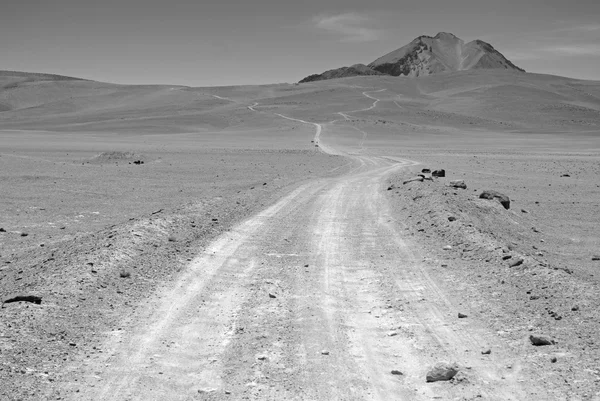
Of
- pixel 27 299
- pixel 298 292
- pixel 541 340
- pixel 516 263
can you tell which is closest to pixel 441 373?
pixel 541 340

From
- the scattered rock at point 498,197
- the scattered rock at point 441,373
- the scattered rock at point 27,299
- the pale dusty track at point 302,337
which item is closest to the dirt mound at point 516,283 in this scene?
the pale dusty track at point 302,337

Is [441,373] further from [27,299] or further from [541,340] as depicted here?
[27,299]

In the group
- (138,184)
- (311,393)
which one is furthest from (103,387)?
(138,184)

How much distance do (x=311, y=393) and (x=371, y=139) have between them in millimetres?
68641

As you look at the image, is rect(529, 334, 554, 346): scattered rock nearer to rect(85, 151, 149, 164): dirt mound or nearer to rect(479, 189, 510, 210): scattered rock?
rect(479, 189, 510, 210): scattered rock

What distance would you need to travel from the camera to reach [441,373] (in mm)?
5984

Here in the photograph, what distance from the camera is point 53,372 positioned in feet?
20.0

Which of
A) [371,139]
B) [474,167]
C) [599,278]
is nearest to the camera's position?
[599,278]

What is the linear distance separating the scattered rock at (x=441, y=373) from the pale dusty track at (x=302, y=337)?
9 cm

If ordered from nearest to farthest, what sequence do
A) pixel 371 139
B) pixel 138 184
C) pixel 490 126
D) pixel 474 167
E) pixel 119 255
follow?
pixel 119 255
pixel 138 184
pixel 474 167
pixel 371 139
pixel 490 126

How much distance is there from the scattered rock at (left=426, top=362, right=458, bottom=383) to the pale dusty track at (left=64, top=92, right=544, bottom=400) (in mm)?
94

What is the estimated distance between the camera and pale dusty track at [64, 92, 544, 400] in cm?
585

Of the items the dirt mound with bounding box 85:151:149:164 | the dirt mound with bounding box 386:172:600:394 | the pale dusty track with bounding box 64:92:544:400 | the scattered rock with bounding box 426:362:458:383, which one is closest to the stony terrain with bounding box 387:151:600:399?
the dirt mound with bounding box 386:172:600:394

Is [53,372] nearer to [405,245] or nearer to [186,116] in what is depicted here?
[405,245]
